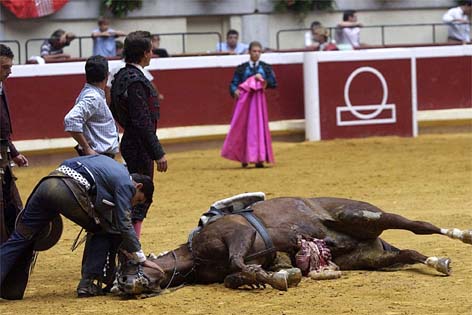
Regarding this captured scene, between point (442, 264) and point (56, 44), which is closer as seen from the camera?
point (442, 264)

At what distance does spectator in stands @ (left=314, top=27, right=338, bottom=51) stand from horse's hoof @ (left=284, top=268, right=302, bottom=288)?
11569 millimetres

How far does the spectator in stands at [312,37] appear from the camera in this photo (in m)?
18.7

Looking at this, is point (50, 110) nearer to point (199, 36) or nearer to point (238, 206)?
point (199, 36)

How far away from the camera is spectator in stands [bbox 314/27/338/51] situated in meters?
18.1

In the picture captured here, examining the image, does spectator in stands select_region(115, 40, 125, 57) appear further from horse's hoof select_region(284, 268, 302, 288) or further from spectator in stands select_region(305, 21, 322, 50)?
horse's hoof select_region(284, 268, 302, 288)

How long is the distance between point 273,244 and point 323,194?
4658 mm

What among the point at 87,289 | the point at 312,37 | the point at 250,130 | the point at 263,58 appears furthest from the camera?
the point at 312,37

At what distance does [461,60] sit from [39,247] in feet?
40.0

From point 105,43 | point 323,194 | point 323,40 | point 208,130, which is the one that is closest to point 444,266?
point 323,194

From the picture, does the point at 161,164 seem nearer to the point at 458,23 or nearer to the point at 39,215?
the point at 39,215

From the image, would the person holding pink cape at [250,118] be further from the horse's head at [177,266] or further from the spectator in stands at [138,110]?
the horse's head at [177,266]

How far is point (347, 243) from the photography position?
734 cm

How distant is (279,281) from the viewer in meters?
6.62

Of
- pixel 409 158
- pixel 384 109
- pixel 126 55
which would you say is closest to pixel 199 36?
pixel 384 109
